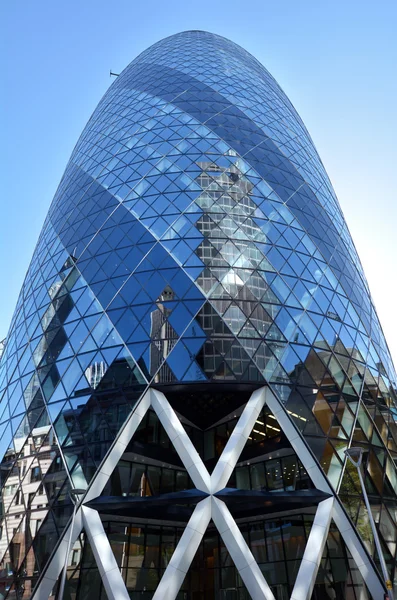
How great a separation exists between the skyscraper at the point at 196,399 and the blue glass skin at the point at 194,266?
127mm

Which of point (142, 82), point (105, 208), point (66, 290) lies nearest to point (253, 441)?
point (66, 290)

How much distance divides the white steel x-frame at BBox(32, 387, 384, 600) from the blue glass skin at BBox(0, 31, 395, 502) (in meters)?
1.68

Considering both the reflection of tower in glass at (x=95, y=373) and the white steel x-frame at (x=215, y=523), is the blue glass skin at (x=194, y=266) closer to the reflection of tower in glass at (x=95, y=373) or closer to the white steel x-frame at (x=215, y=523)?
the reflection of tower in glass at (x=95, y=373)

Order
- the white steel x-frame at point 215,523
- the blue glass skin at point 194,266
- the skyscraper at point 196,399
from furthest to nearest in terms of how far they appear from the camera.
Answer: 1. the blue glass skin at point 194,266
2. the skyscraper at point 196,399
3. the white steel x-frame at point 215,523

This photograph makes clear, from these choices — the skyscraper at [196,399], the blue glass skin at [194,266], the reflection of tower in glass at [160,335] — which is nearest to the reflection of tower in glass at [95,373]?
the skyscraper at [196,399]

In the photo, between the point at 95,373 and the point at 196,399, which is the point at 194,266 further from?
the point at 95,373

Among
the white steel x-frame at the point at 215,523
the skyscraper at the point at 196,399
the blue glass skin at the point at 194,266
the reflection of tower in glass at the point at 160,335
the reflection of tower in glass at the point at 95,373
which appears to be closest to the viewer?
the white steel x-frame at the point at 215,523

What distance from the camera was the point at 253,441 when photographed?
81.0 feet

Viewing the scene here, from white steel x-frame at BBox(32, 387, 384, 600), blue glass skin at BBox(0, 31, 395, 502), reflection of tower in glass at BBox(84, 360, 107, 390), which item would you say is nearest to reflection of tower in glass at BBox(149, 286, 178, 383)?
blue glass skin at BBox(0, 31, 395, 502)

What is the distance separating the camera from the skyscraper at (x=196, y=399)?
20359 millimetres

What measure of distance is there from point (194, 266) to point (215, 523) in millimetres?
12784

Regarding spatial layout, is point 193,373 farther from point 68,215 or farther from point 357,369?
point 68,215

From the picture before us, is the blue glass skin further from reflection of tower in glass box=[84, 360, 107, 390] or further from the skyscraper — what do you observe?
reflection of tower in glass box=[84, 360, 107, 390]

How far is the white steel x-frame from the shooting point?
18.0 meters
